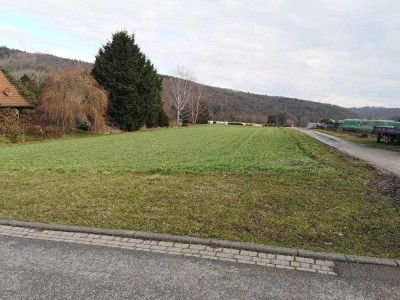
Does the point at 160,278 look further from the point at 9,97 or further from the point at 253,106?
the point at 253,106

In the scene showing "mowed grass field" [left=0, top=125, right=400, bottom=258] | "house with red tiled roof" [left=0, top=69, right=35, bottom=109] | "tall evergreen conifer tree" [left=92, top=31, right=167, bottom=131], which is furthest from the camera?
"tall evergreen conifer tree" [left=92, top=31, right=167, bottom=131]

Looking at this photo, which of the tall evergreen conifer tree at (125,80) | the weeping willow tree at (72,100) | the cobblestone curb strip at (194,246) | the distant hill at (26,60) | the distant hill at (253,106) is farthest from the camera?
the distant hill at (253,106)

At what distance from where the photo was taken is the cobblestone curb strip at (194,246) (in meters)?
4.54

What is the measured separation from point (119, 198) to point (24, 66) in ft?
299

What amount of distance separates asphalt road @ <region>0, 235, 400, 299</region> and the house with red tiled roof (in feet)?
100

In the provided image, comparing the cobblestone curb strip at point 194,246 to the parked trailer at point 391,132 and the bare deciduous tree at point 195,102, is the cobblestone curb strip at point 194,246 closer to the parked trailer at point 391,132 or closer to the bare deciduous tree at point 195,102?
the parked trailer at point 391,132

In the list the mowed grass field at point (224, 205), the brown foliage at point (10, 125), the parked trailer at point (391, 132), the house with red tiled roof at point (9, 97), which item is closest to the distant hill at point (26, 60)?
the house with red tiled roof at point (9, 97)

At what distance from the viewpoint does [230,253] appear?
4762 mm

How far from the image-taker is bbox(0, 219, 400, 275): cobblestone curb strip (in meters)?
4.54

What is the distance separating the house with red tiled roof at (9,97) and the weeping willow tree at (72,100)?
6.28ft

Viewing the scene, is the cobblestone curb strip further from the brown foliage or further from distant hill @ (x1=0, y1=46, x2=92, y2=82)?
distant hill @ (x1=0, y1=46, x2=92, y2=82)

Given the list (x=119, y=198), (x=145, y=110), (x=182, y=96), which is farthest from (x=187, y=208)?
(x=182, y=96)

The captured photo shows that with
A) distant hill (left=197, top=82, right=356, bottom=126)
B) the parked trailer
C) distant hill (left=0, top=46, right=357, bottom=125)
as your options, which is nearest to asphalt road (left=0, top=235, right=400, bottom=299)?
the parked trailer

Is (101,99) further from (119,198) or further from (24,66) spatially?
(24,66)
